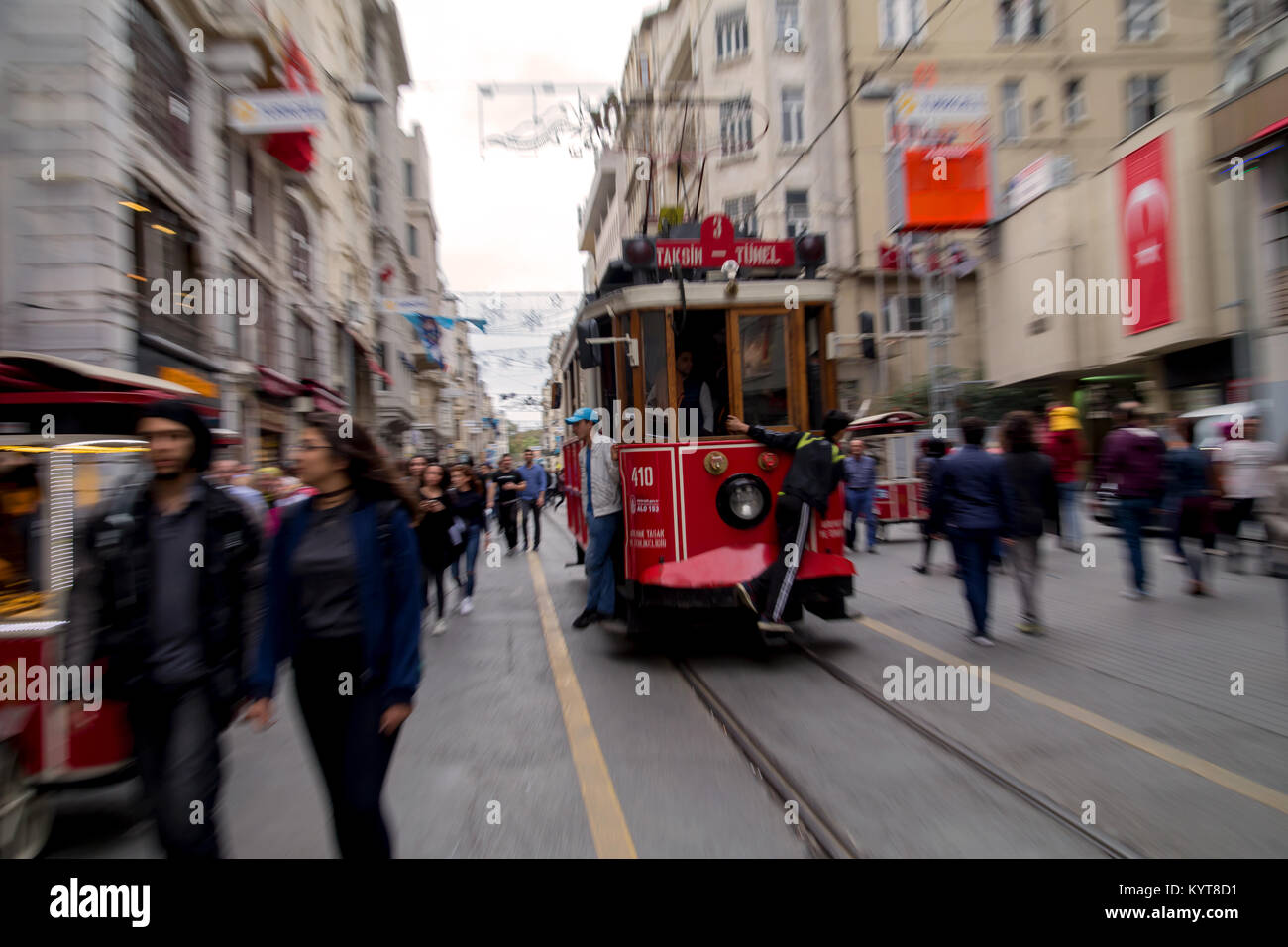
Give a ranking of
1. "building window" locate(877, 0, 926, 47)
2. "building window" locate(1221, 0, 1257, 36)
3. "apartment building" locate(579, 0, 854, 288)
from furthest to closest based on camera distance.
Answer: "apartment building" locate(579, 0, 854, 288), "building window" locate(877, 0, 926, 47), "building window" locate(1221, 0, 1257, 36)

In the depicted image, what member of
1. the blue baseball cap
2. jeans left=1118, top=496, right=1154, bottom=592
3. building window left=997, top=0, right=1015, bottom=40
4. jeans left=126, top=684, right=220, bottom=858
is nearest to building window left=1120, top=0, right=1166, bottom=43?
building window left=997, top=0, right=1015, bottom=40


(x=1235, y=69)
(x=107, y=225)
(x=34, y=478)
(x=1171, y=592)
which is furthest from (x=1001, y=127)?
(x=34, y=478)

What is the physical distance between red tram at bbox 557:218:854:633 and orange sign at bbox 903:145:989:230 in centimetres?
1756

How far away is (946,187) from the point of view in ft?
75.6

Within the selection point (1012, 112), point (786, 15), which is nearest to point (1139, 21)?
point (1012, 112)

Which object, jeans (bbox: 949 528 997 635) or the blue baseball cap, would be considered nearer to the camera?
jeans (bbox: 949 528 997 635)

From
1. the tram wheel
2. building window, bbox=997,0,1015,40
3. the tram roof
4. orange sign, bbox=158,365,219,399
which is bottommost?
the tram wheel

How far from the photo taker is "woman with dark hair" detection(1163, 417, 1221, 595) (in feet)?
27.7

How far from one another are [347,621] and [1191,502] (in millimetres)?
8595

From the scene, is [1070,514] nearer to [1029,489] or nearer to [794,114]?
[1029,489]

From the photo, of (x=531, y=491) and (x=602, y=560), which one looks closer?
(x=602, y=560)

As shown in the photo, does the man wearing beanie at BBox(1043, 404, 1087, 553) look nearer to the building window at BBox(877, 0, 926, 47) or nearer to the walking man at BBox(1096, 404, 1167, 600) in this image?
the walking man at BBox(1096, 404, 1167, 600)

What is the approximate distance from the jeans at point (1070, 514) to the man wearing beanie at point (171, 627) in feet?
37.1
